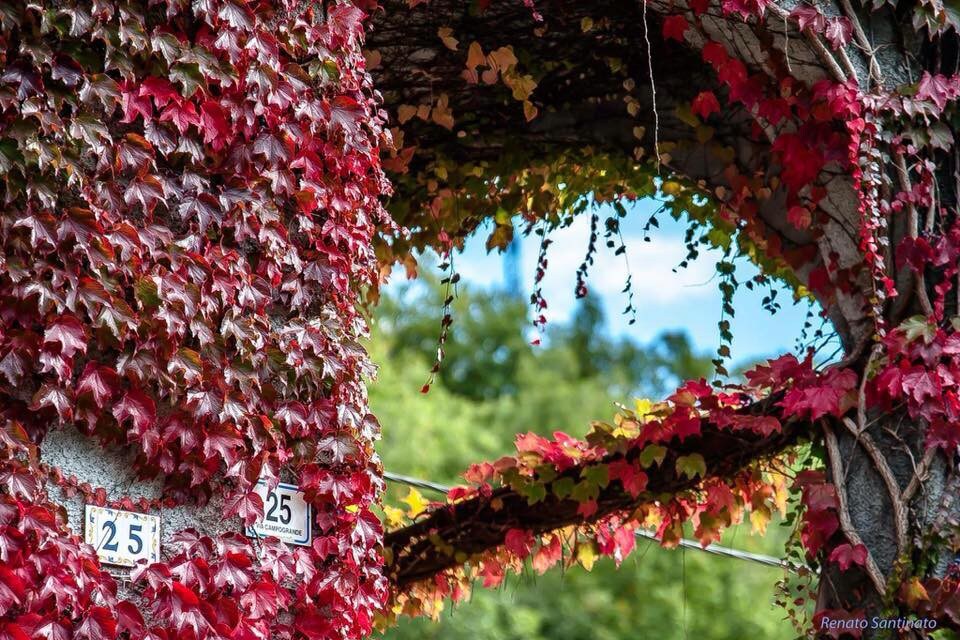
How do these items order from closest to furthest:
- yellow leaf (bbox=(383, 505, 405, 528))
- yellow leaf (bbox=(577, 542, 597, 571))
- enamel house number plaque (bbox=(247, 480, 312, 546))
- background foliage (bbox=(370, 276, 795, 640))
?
enamel house number plaque (bbox=(247, 480, 312, 546)) → yellow leaf (bbox=(577, 542, 597, 571)) → yellow leaf (bbox=(383, 505, 405, 528)) → background foliage (bbox=(370, 276, 795, 640))

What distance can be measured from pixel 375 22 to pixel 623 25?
0.77 m

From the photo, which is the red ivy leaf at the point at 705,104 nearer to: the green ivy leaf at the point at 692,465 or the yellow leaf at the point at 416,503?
the green ivy leaf at the point at 692,465

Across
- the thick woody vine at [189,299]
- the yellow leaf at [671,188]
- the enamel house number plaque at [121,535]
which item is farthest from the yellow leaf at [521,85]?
the enamel house number plaque at [121,535]

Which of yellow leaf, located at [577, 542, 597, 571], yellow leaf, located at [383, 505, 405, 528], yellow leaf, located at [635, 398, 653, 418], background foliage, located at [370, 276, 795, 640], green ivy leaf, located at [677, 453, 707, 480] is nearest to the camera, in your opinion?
green ivy leaf, located at [677, 453, 707, 480]

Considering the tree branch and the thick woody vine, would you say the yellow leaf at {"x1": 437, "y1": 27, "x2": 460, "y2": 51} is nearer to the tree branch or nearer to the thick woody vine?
the thick woody vine

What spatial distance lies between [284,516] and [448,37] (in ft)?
5.36

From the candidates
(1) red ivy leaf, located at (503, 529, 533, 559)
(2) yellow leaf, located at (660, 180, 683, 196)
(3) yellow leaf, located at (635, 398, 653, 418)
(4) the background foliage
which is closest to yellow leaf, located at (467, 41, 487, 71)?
(2) yellow leaf, located at (660, 180, 683, 196)

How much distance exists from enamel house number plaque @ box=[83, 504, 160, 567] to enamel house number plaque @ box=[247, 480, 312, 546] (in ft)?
0.67

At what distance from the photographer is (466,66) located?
150 inches

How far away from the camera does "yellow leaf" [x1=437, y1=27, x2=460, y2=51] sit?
3.57m

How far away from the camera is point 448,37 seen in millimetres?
3580

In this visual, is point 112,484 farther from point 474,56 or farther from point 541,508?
point 541,508

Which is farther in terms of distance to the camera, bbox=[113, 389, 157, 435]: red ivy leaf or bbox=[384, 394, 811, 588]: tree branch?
bbox=[384, 394, 811, 588]: tree branch

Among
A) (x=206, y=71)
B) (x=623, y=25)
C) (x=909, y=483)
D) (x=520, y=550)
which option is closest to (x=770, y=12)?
(x=623, y=25)
